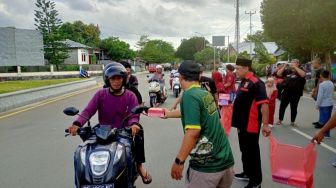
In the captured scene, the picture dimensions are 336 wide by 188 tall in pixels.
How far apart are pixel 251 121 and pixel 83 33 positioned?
276ft

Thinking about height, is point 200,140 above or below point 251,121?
above

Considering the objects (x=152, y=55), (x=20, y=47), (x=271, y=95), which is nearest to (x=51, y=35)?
(x=20, y=47)

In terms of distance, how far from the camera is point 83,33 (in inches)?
3408

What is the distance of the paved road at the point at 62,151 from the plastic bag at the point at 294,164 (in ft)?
2.27

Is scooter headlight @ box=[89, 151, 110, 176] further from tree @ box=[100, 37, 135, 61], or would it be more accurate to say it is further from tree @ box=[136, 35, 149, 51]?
Result: tree @ box=[136, 35, 149, 51]

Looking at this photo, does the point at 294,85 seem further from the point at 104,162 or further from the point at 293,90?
the point at 104,162

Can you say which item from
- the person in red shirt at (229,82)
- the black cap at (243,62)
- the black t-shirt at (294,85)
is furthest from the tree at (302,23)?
the black cap at (243,62)

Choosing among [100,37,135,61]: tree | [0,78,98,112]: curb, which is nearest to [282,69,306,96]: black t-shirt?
[0,78,98,112]: curb

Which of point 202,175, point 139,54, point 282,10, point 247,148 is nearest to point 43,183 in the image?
point 247,148

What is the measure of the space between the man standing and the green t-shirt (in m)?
2.13

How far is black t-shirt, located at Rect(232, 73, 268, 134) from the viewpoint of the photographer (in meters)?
5.59

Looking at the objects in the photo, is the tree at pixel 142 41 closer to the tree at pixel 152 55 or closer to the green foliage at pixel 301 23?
the tree at pixel 152 55

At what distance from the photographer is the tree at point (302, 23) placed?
875 inches

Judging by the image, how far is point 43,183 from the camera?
601 centimetres
